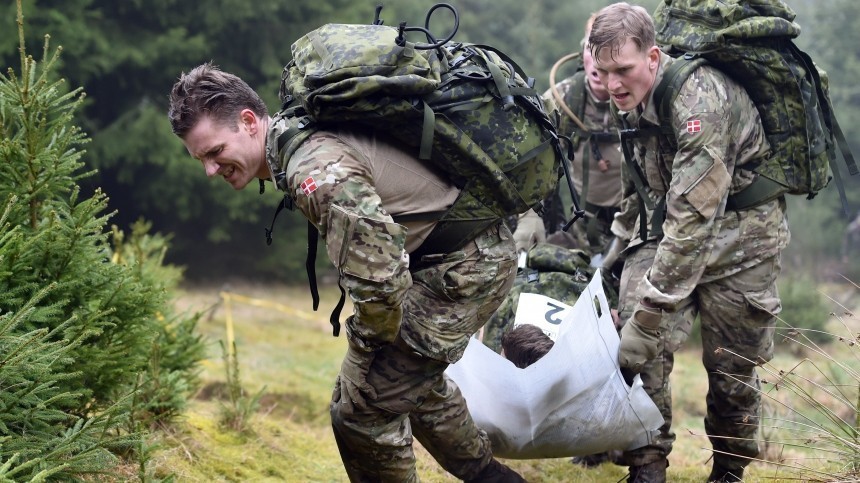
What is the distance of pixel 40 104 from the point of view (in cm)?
408

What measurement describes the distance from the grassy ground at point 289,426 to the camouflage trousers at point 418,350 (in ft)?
2.77

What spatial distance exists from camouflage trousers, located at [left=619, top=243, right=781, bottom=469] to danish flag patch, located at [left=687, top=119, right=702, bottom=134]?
773mm

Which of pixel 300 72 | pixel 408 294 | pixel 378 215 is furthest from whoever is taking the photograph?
pixel 408 294

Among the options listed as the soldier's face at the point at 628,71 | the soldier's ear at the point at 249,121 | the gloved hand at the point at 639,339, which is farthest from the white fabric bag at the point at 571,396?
the soldier's ear at the point at 249,121

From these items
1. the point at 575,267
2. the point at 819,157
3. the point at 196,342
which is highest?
the point at 819,157

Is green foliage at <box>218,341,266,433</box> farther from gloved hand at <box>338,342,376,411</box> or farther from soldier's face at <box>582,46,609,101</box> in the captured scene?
soldier's face at <box>582,46,609,101</box>

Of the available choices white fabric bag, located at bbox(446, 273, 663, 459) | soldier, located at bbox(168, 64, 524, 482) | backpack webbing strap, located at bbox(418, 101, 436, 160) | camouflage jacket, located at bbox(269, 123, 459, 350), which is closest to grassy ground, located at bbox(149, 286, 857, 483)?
white fabric bag, located at bbox(446, 273, 663, 459)

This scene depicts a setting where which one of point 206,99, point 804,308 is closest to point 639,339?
point 206,99

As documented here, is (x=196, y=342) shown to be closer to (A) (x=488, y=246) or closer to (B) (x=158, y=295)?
(B) (x=158, y=295)

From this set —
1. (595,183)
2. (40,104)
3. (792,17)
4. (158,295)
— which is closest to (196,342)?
(158,295)

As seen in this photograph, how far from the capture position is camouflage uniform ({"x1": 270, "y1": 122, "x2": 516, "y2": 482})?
3.42 meters

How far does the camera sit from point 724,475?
204 inches

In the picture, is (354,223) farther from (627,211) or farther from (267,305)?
(267,305)

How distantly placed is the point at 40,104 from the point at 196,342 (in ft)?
7.35
